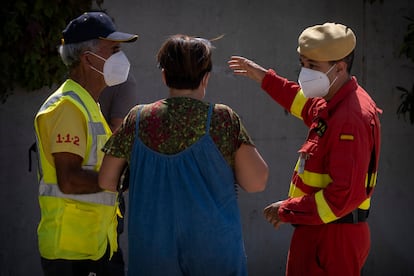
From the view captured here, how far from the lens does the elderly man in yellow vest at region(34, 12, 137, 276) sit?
3.37m

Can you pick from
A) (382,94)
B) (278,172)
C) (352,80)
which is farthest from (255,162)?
(382,94)

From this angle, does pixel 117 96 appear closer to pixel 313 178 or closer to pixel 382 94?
pixel 313 178

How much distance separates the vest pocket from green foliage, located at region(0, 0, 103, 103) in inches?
79.9

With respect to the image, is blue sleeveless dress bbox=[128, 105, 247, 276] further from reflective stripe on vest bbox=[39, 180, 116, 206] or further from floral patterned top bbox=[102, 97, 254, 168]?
reflective stripe on vest bbox=[39, 180, 116, 206]

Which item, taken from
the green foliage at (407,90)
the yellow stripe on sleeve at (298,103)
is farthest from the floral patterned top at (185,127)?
the green foliage at (407,90)

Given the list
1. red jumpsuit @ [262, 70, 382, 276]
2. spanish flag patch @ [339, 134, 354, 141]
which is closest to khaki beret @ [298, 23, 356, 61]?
red jumpsuit @ [262, 70, 382, 276]

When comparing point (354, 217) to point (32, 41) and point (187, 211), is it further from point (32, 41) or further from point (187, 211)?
point (32, 41)

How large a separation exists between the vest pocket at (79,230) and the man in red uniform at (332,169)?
862 mm

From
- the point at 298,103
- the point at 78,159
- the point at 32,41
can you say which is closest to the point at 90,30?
the point at 78,159

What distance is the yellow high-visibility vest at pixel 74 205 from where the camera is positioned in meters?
3.43

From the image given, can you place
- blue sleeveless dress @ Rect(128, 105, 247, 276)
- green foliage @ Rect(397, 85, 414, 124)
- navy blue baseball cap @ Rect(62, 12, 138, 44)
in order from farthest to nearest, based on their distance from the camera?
1. green foliage @ Rect(397, 85, 414, 124)
2. navy blue baseball cap @ Rect(62, 12, 138, 44)
3. blue sleeveless dress @ Rect(128, 105, 247, 276)

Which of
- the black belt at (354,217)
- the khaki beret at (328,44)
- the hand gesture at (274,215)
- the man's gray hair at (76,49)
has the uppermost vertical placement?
the khaki beret at (328,44)

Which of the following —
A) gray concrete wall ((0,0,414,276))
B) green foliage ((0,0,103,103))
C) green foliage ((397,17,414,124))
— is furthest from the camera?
green foliage ((397,17,414,124))

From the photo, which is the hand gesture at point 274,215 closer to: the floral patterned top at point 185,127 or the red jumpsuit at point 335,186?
the red jumpsuit at point 335,186
